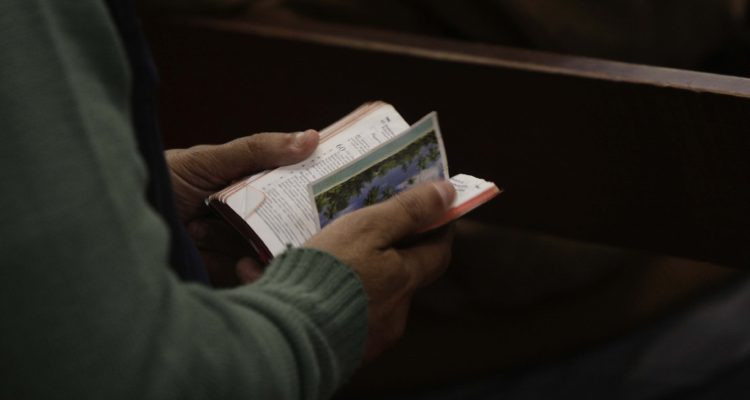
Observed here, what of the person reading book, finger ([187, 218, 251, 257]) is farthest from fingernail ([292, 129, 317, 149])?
the person reading book

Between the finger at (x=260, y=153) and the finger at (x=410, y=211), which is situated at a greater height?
the finger at (x=260, y=153)

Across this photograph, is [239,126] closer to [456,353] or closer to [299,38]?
[299,38]

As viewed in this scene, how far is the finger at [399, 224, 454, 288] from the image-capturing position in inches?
34.2

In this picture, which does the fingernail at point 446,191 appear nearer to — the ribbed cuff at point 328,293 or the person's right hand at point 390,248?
the person's right hand at point 390,248

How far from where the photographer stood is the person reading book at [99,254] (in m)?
0.54

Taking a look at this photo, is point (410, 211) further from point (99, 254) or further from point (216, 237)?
point (99, 254)

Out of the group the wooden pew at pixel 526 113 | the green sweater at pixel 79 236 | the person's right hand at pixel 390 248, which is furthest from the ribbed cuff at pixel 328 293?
the wooden pew at pixel 526 113

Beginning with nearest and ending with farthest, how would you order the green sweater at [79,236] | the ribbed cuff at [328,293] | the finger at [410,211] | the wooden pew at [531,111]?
the green sweater at [79,236], the ribbed cuff at [328,293], the finger at [410,211], the wooden pew at [531,111]

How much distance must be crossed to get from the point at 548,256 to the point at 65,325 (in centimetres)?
123

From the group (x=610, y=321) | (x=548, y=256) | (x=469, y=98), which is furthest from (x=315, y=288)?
(x=610, y=321)

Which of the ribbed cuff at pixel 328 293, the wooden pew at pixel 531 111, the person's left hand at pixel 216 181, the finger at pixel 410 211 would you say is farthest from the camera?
the wooden pew at pixel 531 111

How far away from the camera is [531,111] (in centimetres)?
117

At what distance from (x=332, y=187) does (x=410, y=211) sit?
0.25 feet

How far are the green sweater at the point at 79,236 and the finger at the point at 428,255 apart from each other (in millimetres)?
291
